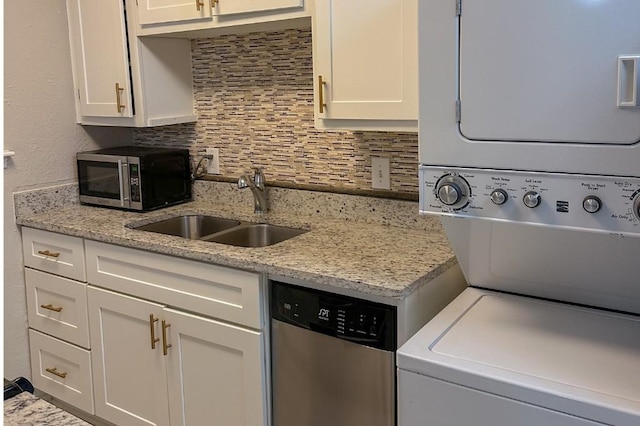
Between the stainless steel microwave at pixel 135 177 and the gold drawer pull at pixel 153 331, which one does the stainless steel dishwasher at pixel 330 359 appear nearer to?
the gold drawer pull at pixel 153 331

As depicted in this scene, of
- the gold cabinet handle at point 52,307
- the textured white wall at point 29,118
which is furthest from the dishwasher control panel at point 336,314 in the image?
the textured white wall at point 29,118

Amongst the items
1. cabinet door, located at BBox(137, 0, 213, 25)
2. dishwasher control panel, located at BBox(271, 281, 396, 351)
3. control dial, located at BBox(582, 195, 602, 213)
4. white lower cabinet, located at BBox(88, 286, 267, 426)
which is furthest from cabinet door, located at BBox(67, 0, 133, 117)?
control dial, located at BBox(582, 195, 602, 213)

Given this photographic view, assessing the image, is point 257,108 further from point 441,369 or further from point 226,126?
point 441,369

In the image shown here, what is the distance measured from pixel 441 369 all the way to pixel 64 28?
234 cm

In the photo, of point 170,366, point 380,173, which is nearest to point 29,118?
point 170,366

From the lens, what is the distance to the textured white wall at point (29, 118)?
8.60ft

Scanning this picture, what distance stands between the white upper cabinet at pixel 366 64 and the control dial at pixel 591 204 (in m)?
0.74

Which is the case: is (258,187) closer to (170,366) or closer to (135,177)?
(135,177)

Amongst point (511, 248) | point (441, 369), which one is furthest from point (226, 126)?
point (441, 369)

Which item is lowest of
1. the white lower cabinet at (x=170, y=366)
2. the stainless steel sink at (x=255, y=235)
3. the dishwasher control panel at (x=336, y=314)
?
the white lower cabinet at (x=170, y=366)

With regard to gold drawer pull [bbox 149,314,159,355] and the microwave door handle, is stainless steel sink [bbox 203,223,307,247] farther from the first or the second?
the microwave door handle

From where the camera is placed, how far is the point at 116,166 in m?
2.66

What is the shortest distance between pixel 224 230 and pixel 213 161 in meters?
0.45

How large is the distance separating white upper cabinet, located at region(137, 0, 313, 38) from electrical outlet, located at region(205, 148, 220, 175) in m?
0.51
